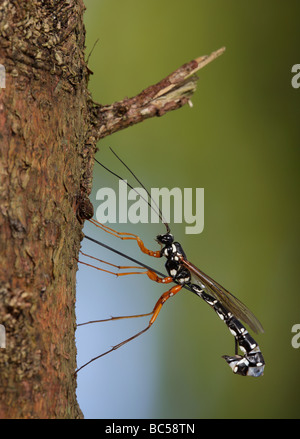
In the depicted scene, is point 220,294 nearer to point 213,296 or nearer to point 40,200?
point 213,296

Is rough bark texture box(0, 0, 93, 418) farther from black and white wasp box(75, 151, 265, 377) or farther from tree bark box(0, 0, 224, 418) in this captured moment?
black and white wasp box(75, 151, 265, 377)

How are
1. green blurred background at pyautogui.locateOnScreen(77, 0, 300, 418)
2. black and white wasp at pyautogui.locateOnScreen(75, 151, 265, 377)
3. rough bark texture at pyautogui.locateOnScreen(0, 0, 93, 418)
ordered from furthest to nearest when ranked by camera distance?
green blurred background at pyautogui.locateOnScreen(77, 0, 300, 418), black and white wasp at pyautogui.locateOnScreen(75, 151, 265, 377), rough bark texture at pyautogui.locateOnScreen(0, 0, 93, 418)

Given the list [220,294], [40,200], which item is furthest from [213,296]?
[40,200]

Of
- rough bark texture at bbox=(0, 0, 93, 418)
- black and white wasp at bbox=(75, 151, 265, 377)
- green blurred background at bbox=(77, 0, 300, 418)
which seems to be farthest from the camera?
green blurred background at bbox=(77, 0, 300, 418)

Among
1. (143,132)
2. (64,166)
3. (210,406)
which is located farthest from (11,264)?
(210,406)

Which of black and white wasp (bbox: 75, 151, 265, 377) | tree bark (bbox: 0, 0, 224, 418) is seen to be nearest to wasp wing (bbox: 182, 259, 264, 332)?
black and white wasp (bbox: 75, 151, 265, 377)
